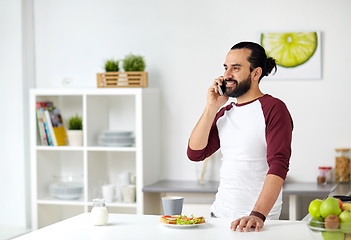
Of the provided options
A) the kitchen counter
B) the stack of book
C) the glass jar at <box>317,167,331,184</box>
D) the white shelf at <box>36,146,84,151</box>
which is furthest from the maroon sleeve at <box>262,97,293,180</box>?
the stack of book

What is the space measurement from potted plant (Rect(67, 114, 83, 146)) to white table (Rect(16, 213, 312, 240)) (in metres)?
2.10

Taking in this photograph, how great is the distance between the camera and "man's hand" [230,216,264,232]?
2035mm

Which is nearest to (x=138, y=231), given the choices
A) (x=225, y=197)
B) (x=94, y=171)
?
(x=225, y=197)

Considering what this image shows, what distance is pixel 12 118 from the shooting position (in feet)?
15.0

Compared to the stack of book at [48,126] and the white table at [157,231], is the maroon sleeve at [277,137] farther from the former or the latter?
the stack of book at [48,126]

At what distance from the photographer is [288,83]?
416cm

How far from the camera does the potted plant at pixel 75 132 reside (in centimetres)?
433

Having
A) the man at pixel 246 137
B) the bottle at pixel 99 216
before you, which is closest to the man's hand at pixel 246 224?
the man at pixel 246 137

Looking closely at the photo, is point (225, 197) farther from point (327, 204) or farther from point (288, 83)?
point (288, 83)

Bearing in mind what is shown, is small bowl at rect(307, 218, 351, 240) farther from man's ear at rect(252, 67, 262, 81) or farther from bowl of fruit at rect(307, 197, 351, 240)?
man's ear at rect(252, 67, 262, 81)

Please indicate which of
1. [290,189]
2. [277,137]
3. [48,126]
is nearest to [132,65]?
[48,126]

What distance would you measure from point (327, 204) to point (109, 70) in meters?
2.75

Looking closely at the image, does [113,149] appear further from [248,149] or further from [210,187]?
[248,149]

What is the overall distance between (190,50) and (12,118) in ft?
5.16
